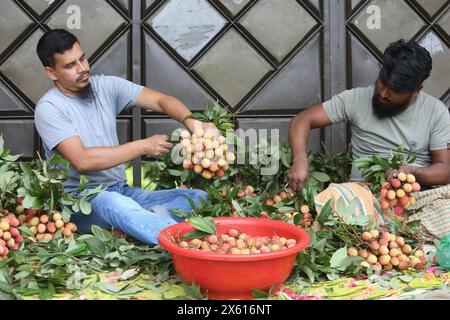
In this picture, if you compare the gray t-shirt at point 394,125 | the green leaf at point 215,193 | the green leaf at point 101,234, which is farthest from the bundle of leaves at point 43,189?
the gray t-shirt at point 394,125

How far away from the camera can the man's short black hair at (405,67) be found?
279 centimetres

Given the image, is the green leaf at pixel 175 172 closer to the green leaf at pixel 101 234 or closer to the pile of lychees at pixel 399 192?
the green leaf at pixel 101 234

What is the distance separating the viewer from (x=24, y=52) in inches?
140

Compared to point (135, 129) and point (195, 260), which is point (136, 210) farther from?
point (135, 129)

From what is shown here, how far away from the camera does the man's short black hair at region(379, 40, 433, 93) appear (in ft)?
9.14

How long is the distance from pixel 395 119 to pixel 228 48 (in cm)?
106

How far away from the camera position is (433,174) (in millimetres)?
2826

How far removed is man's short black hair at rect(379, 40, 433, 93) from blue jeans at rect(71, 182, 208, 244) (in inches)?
39.3

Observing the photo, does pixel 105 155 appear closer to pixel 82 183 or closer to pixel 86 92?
pixel 82 183

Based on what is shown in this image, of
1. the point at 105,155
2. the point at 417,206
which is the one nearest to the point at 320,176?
the point at 417,206

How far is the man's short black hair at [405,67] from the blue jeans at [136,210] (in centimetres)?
100

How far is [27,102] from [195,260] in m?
1.95

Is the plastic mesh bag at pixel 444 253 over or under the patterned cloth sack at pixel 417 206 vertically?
under
